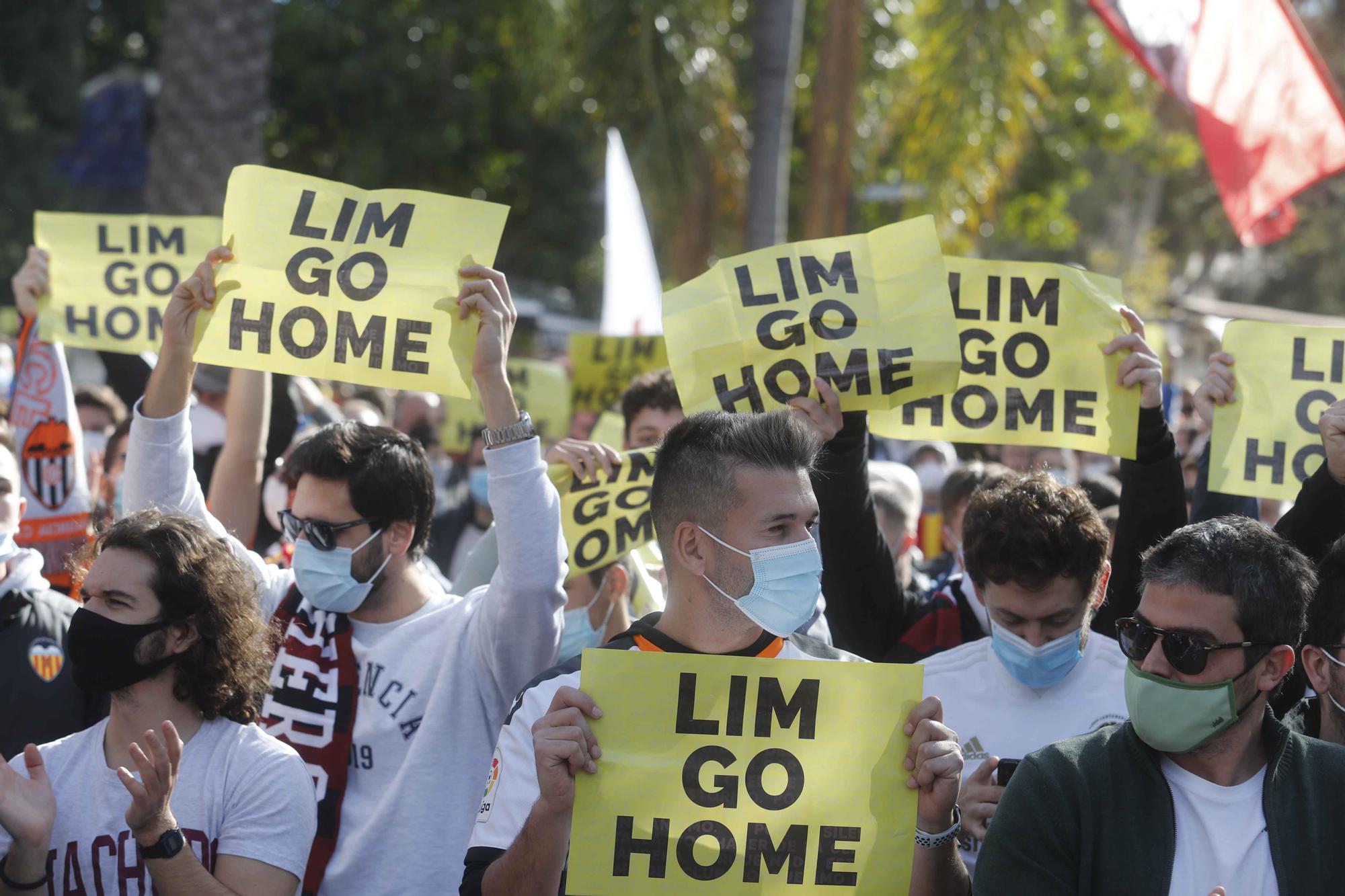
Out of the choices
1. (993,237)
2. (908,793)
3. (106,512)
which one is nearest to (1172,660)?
(908,793)

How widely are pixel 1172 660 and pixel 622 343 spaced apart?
498 centimetres

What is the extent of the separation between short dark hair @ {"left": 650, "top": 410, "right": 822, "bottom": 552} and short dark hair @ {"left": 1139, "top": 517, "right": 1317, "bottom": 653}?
725mm

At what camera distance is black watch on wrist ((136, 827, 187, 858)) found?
9.07 ft

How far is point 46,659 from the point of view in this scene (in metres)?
3.78

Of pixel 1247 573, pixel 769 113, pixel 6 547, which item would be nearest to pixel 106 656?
pixel 6 547

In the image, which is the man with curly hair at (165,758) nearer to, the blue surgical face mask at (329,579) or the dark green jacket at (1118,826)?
the blue surgical face mask at (329,579)

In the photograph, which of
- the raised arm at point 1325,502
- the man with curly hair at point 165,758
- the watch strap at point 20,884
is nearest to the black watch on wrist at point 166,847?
the man with curly hair at point 165,758

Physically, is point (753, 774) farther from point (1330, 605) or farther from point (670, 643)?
point (1330, 605)

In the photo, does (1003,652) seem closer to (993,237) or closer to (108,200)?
(993,237)

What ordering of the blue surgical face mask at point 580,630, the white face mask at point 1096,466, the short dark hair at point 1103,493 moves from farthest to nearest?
the white face mask at point 1096,466, the short dark hair at point 1103,493, the blue surgical face mask at point 580,630

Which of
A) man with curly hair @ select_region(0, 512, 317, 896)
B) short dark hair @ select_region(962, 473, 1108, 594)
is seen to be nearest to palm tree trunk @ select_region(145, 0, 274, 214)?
man with curly hair @ select_region(0, 512, 317, 896)

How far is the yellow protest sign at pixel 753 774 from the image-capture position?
8.68 ft

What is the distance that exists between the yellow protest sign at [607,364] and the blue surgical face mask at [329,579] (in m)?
3.80

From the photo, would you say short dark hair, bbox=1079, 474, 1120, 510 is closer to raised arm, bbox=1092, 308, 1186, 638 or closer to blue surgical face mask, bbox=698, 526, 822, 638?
raised arm, bbox=1092, 308, 1186, 638
